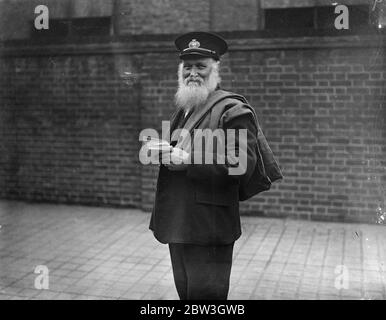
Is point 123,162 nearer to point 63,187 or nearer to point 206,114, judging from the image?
point 63,187

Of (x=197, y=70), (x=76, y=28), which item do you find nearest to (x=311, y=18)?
(x=76, y=28)

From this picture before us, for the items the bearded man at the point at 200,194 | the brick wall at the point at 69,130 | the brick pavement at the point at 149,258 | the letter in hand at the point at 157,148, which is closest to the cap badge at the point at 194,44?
the bearded man at the point at 200,194

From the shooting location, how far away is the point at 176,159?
2572 mm

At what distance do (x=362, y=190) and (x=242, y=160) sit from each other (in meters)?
3.72

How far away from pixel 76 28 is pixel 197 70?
14.2 feet

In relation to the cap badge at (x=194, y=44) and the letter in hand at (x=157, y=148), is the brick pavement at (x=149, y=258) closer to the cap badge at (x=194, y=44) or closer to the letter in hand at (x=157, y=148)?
the letter in hand at (x=157, y=148)

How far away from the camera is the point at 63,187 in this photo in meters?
6.88

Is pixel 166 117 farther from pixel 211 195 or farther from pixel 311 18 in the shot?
pixel 211 195

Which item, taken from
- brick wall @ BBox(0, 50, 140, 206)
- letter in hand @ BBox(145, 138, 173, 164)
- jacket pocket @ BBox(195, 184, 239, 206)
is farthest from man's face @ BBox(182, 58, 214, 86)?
brick wall @ BBox(0, 50, 140, 206)

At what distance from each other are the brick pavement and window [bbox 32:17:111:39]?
242cm

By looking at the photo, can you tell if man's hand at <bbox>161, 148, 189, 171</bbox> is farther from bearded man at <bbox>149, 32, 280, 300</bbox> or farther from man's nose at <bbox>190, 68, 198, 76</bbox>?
man's nose at <bbox>190, 68, 198, 76</bbox>

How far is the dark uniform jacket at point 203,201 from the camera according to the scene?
261 centimetres

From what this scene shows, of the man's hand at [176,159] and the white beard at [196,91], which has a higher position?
the white beard at [196,91]

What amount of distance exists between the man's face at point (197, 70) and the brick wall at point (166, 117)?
3.28 meters
